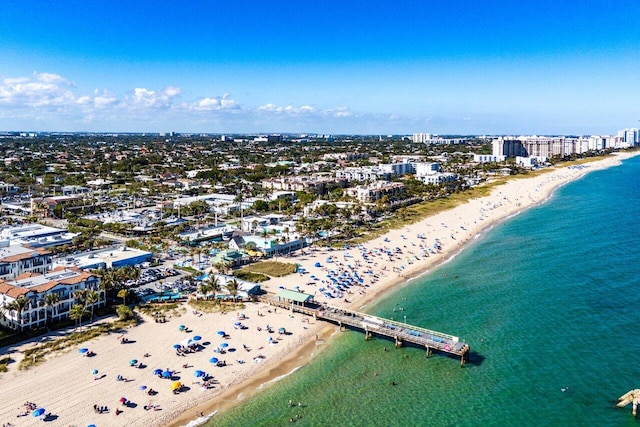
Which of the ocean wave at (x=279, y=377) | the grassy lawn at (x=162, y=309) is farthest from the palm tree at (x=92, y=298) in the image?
the ocean wave at (x=279, y=377)

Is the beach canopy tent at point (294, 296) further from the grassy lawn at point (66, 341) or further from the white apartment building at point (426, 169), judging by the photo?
the white apartment building at point (426, 169)

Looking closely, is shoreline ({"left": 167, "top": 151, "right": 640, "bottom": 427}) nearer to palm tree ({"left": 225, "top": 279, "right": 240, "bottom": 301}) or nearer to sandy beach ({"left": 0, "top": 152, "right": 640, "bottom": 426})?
sandy beach ({"left": 0, "top": 152, "right": 640, "bottom": 426})

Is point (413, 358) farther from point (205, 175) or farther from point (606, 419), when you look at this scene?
point (205, 175)

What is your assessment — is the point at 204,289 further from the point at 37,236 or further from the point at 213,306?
the point at 37,236

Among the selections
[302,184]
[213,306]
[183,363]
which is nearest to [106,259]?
[213,306]

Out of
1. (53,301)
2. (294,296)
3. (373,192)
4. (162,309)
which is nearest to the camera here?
(53,301)
